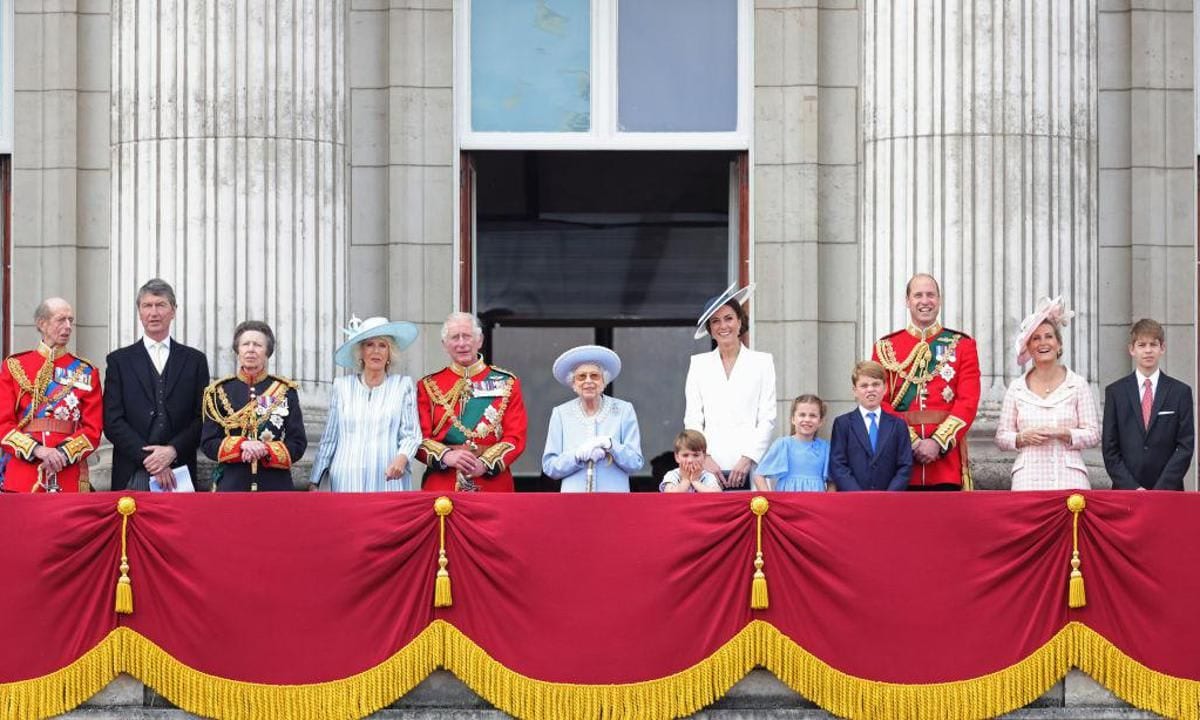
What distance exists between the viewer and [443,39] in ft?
60.5

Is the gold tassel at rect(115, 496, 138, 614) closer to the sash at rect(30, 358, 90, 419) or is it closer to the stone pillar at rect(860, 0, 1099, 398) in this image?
the sash at rect(30, 358, 90, 419)

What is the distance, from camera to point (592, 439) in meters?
15.0

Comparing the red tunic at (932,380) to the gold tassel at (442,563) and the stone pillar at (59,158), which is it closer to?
the gold tassel at (442,563)

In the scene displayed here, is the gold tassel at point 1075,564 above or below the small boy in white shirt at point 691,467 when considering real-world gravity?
below

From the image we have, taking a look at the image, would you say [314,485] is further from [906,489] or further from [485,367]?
[906,489]

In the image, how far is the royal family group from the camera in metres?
14.9

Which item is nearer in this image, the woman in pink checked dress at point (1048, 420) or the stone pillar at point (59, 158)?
the woman in pink checked dress at point (1048, 420)

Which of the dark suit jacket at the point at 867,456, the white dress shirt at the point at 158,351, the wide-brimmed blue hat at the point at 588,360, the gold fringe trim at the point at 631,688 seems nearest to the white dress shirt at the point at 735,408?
the wide-brimmed blue hat at the point at 588,360

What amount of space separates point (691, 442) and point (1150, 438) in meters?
2.76

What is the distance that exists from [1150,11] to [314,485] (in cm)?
728

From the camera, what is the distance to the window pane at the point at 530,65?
1848cm

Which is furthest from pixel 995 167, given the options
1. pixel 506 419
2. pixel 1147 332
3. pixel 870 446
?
pixel 506 419

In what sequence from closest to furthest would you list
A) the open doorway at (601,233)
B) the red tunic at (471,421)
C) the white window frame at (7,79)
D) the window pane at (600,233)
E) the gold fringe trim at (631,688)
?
the gold fringe trim at (631,688) < the red tunic at (471,421) < the white window frame at (7,79) < the open doorway at (601,233) < the window pane at (600,233)

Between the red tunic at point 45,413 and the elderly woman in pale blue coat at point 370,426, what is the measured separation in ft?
4.65
